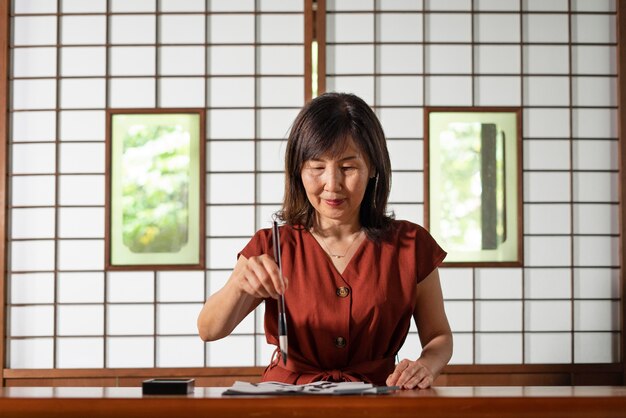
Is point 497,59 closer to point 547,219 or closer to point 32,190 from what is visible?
point 547,219

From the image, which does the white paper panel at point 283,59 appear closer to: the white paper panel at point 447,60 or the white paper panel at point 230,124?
the white paper panel at point 230,124

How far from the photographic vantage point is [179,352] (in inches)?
172

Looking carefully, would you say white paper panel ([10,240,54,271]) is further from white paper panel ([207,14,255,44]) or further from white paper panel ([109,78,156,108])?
white paper panel ([207,14,255,44])

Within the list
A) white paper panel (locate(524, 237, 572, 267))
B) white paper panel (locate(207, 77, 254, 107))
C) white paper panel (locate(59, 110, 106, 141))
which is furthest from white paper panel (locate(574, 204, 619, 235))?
white paper panel (locate(59, 110, 106, 141))

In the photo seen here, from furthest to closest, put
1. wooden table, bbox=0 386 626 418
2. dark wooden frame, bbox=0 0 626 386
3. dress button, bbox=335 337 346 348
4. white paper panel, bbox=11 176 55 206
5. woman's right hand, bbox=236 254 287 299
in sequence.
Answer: white paper panel, bbox=11 176 55 206, dark wooden frame, bbox=0 0 626 386, dress button, bbox=335 337 346 348, woman's right hand, bbox=236 254 287 299, wooden table, bbox=0 386 626 418

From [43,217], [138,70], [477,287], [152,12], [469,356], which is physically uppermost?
[152,12]

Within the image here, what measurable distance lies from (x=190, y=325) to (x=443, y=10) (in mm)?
2041

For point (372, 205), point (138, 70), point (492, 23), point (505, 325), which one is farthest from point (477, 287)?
point (372, 205)

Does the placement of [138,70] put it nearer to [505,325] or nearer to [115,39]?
[115,39]

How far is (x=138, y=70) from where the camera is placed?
4422 mm

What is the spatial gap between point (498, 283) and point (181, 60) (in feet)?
6.42

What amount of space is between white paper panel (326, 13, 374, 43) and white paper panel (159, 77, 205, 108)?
70 cm

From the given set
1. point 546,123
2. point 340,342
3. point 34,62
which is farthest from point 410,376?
point 34,62

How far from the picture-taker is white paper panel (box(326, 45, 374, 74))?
4391mm
